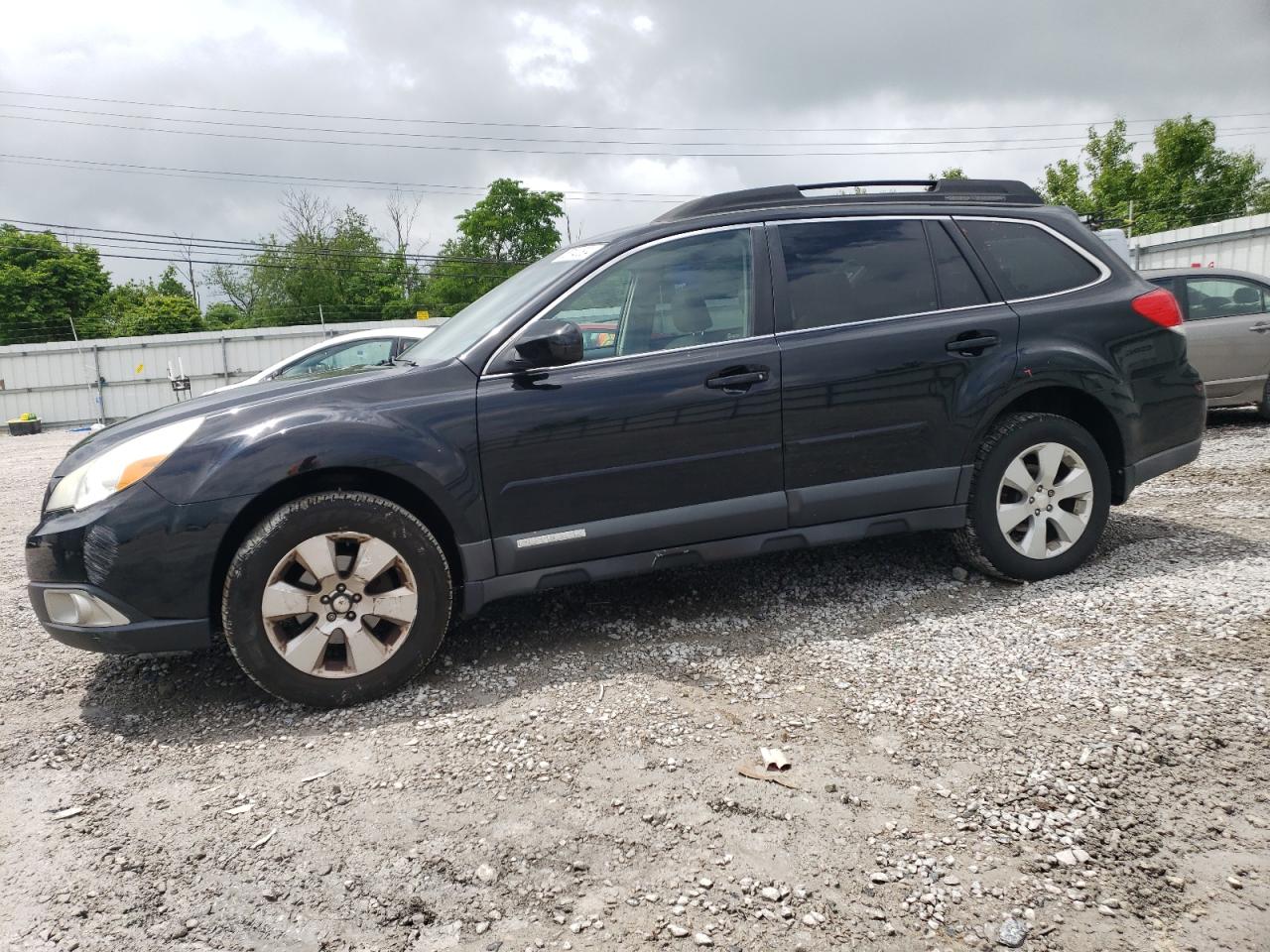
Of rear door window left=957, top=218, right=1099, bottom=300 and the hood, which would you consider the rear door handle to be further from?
the hood

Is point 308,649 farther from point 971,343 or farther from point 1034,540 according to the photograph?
point 1034,540

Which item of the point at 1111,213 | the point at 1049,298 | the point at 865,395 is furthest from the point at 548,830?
the point at 1111,213

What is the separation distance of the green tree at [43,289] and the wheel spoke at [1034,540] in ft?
193

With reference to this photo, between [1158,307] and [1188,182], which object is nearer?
[1158,307]

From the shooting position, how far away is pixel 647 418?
12.2 feet

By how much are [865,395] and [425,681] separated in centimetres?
222

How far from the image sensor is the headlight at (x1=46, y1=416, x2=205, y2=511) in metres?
3.32

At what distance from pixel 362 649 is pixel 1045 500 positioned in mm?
3140

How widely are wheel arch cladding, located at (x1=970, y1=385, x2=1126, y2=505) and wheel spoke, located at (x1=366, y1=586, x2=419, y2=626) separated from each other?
109 inches

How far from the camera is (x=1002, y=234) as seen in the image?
4434 mm

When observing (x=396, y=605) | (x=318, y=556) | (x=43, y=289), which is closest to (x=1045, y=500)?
(x=396, y=605)

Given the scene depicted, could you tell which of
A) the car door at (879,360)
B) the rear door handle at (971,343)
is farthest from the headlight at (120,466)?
the rear door handle at (971,343)

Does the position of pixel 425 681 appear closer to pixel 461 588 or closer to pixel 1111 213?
pixel 461 588

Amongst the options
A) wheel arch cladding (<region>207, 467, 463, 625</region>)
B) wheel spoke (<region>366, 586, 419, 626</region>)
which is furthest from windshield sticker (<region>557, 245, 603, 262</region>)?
wheel spoke (<region>366, 586, 419, 626</region>)
